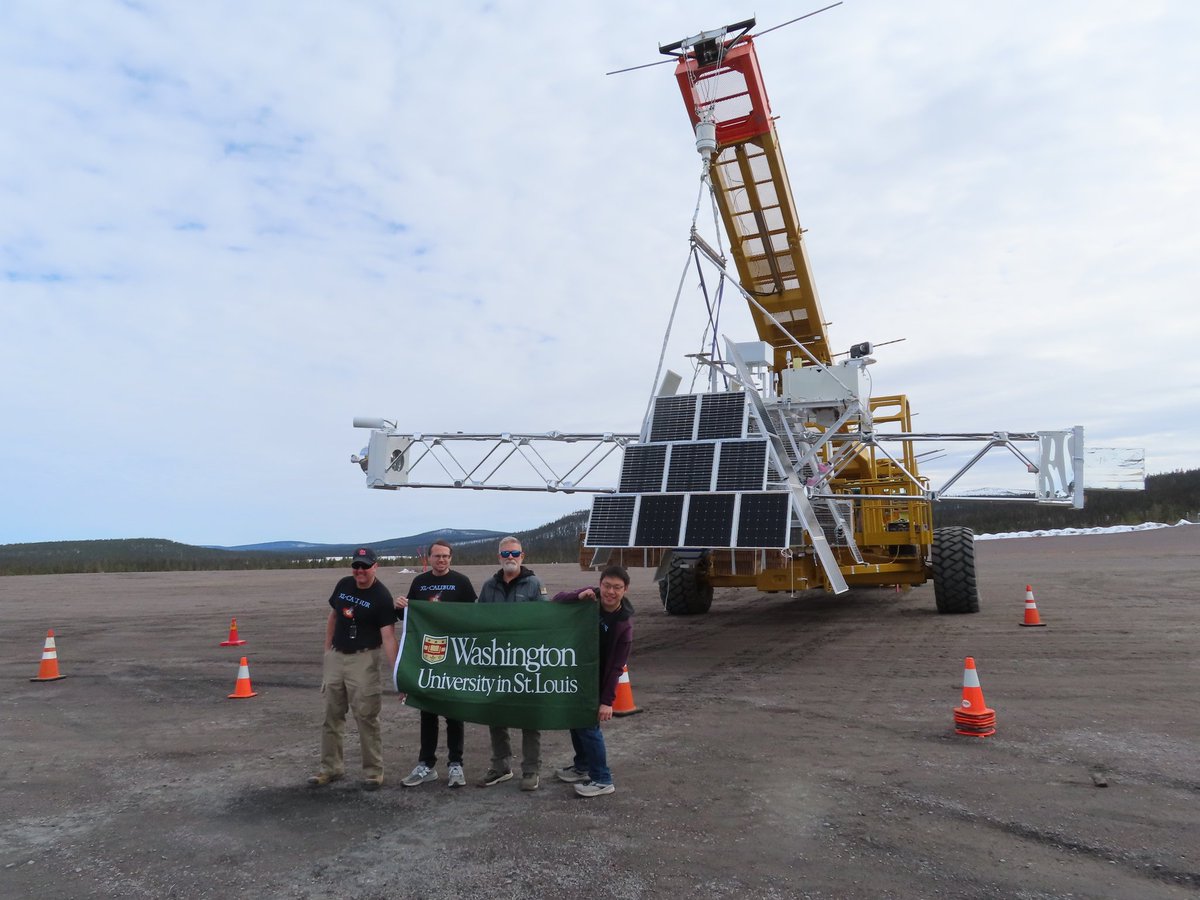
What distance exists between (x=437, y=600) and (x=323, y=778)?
1504 millimetres

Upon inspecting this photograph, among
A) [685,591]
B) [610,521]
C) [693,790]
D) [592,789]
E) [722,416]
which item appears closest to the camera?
[592,789]

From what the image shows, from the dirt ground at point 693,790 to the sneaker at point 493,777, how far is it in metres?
0.09

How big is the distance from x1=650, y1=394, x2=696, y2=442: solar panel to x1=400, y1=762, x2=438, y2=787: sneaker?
21.5ft

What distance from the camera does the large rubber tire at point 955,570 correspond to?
46.7 feet

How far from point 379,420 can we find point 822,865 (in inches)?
463

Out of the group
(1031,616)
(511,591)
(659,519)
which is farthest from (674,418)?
(1031,616)

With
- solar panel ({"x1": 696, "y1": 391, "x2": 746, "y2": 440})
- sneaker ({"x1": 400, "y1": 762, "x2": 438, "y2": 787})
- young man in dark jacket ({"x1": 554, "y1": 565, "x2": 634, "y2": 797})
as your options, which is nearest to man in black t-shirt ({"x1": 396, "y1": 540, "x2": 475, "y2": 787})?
sneaker ({"x1": 400, "y1": 762, "x2": 438, "y2": 787})

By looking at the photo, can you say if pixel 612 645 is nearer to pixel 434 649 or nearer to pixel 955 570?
pixel 434 649

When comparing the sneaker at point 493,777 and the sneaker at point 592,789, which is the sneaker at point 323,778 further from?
the sneaker at point 592,789

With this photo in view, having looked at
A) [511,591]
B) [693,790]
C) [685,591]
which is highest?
[511,591]

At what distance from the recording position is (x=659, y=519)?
1049cm

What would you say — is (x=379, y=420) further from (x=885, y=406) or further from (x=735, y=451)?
(x=885, y=406)

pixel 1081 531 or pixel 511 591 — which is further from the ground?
pixel 511 591

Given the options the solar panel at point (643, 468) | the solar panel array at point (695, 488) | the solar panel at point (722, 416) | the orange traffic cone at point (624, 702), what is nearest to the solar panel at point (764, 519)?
the solar panel array at point (695, 488)
